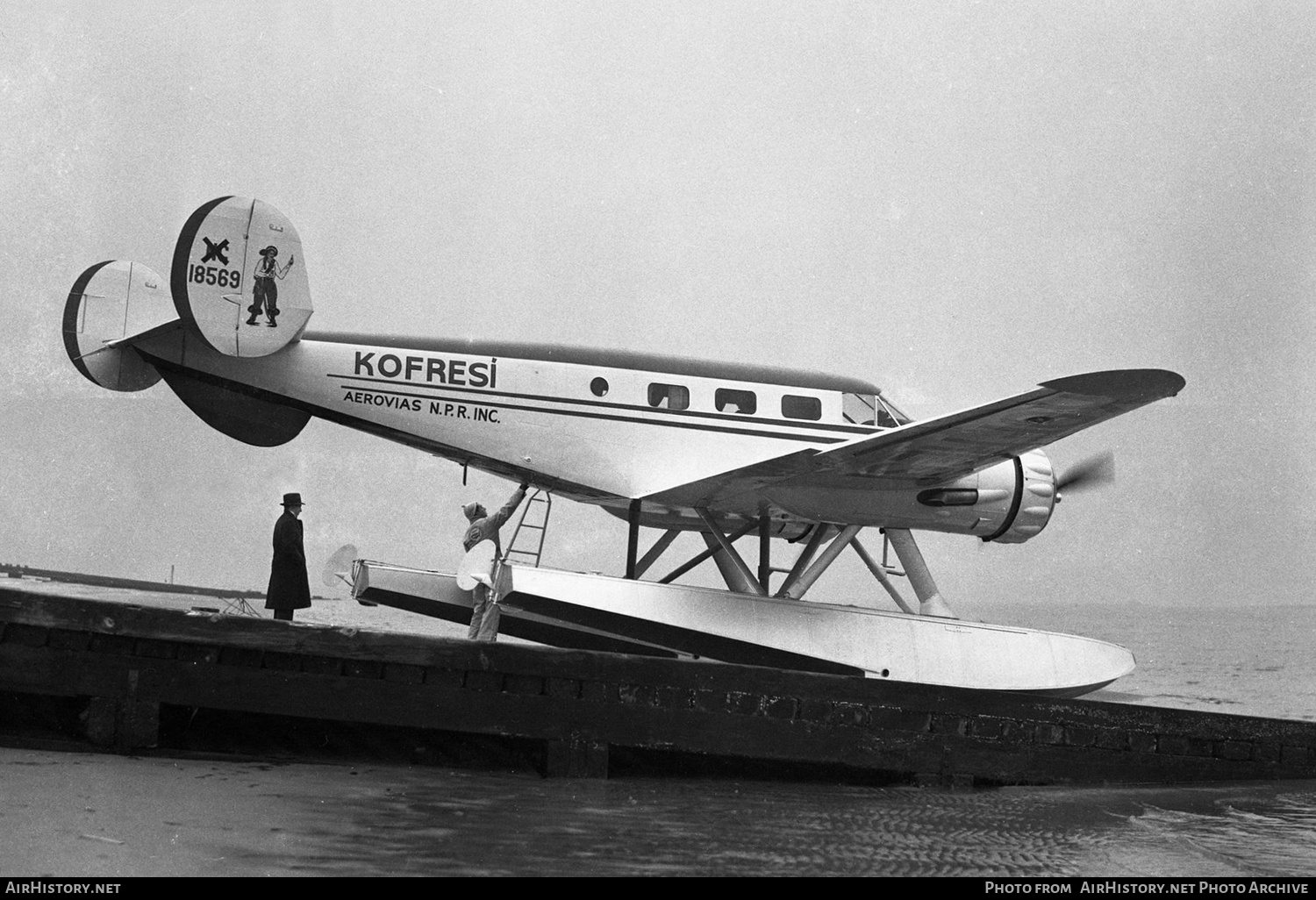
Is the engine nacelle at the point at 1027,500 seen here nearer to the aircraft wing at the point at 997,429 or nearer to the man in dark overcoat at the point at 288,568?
the aircraft wing at the point at 997,429

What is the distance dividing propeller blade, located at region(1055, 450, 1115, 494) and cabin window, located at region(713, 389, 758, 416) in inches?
146

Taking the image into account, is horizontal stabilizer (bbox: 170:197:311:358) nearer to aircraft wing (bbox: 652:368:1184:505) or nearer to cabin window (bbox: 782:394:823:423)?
aircraft wing (bbox: 652:368:1184:505)

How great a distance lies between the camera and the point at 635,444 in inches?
508

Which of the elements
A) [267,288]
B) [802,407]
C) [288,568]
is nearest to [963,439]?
[802,407]

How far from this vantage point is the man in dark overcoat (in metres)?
9.74

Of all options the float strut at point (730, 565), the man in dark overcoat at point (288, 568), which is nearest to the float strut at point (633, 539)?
the float strut at point (730, 565)

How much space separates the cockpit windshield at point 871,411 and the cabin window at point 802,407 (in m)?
0.32

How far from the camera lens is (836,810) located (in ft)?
23.2

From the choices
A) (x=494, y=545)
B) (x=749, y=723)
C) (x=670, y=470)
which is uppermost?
(x=670, y=470)
